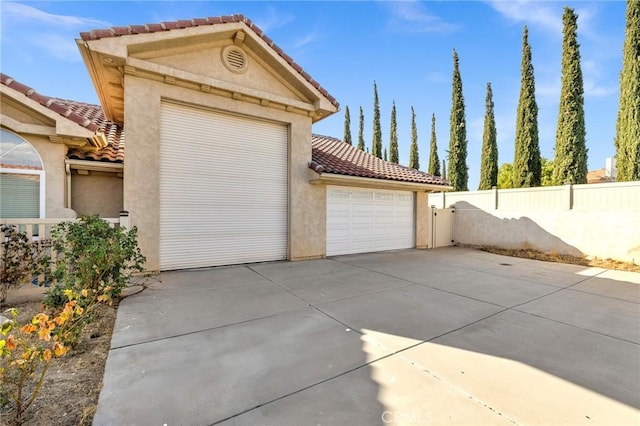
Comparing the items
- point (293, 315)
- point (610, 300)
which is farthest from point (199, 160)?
point (610, 300)

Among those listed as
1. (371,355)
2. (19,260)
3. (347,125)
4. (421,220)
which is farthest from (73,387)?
(347,125)

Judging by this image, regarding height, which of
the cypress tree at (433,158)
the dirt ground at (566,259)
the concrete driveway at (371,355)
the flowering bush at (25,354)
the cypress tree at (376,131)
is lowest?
the dirt ground at (566,259)

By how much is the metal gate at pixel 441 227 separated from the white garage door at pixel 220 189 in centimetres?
790

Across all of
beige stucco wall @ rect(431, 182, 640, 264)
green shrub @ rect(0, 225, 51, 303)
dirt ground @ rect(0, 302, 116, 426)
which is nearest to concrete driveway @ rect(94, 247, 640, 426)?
dirt ground @ rect(0, 302, 116, 426)

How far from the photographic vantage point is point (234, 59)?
8312 mm

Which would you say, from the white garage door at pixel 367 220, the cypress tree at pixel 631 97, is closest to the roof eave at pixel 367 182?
the white garage door at pixel 367 220

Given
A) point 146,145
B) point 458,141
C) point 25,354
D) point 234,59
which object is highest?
Answer: point 458,141

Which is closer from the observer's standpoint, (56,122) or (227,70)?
(56,122)

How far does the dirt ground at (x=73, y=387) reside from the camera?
221 centimetres

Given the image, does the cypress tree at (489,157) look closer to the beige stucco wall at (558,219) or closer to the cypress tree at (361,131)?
the beige stucco wall at (558,219)

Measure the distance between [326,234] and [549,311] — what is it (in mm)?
6384

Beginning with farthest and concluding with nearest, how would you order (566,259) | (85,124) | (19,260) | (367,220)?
(367,220) → (566,259) → (85,124) → (19,260)

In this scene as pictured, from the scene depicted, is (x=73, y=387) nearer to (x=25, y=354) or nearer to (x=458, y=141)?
(x=25, y=354)

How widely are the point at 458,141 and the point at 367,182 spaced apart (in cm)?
1425
